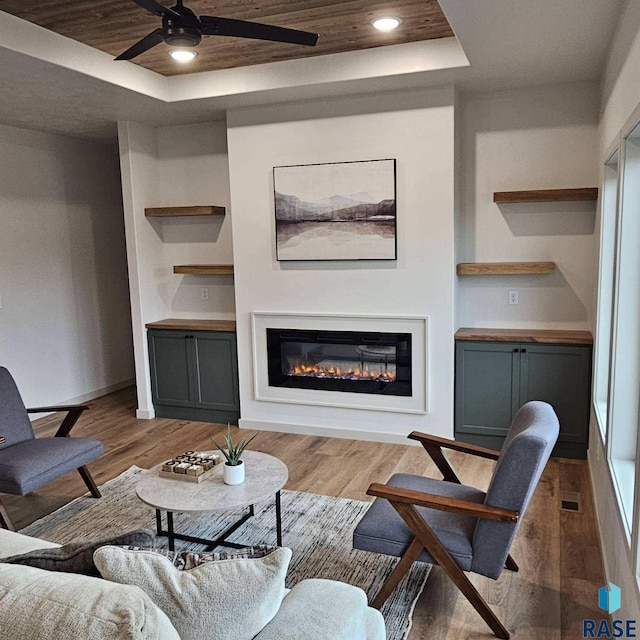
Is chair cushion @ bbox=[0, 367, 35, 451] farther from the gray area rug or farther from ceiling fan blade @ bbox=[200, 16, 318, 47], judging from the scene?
ceiling fan blade @ bbox=[200, 16, 318, 47]

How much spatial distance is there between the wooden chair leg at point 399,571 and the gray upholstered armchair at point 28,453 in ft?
6.17

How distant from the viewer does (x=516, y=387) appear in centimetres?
420

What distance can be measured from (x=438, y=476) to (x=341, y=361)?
122 centimetres

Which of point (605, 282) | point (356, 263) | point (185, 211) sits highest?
point (185, 211)

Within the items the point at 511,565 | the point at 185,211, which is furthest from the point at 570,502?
the point at 185,211

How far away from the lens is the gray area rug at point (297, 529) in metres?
2.71

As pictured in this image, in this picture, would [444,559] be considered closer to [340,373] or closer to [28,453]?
[28,453]

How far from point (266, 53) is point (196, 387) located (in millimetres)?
2754

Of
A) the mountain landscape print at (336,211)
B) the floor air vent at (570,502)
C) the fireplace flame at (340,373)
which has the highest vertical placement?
the mountain landscape print at (336,211)

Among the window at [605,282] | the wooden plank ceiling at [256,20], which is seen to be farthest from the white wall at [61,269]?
the window at [605,282]

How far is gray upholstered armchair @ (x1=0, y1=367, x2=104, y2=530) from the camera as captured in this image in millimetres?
3117

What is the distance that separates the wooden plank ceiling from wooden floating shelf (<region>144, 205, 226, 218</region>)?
133 centimetres

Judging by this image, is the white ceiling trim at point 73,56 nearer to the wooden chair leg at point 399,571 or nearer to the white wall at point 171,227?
the white wall at point 171,227

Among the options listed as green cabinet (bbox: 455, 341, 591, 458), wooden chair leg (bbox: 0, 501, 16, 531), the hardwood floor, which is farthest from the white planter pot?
green cabinet (bbox: 455, 341, 591, 458)
